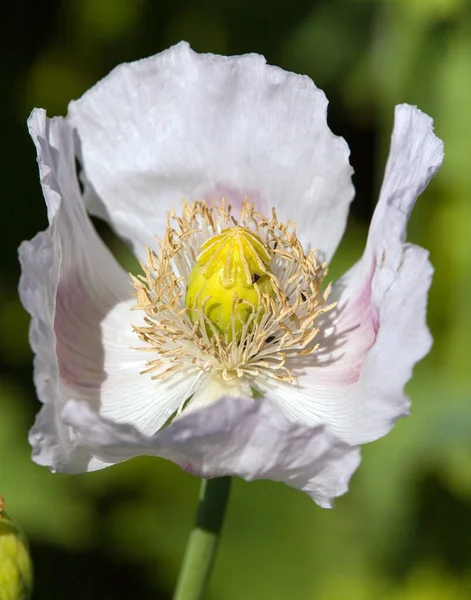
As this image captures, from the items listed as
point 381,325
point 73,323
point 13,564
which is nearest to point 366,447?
point 73,323

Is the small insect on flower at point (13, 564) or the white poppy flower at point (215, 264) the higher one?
the white poppy flower at point (215, 264)

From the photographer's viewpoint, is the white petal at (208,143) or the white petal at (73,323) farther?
the white petal at (208,143)

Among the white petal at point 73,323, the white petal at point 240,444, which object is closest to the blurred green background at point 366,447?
the white petal at point 73,323

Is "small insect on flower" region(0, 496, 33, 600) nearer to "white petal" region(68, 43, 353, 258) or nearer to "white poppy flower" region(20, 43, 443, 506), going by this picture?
"white poppy flower" region(20, 43, 443, 506)

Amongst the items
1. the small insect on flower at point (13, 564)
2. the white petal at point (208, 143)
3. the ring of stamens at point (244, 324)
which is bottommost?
the small insect on flower at point (13, 564)

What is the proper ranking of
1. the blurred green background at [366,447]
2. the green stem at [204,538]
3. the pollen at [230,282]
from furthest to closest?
1. the blurred green background at [366,447]
2. the pollen at [230,282]
3. the green stem at [204,538]

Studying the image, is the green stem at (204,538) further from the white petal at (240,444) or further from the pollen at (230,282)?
the pollen at (230,282)

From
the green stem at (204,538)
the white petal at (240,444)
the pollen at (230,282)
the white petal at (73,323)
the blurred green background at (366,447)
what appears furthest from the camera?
the blurred green background at (366,447)
